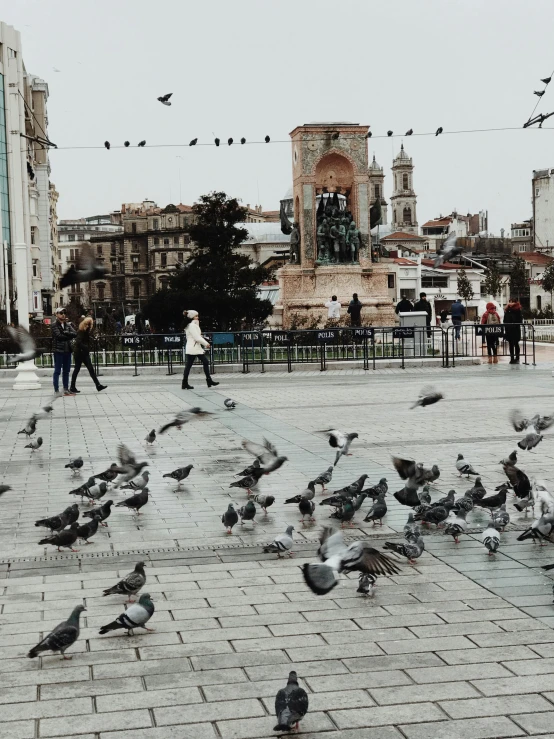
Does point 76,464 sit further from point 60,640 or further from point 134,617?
point 60,640

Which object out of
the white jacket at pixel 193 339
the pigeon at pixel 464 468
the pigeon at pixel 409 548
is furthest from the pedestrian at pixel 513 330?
the pigeon at pixel 409 548

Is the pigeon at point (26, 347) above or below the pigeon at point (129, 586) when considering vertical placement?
above

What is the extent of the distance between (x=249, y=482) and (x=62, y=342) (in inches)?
454

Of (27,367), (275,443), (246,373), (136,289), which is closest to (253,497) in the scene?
(275,443)

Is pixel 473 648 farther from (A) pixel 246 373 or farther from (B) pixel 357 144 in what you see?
(B) pixel 357 144

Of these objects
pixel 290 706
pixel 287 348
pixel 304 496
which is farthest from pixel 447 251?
pixel 290 706

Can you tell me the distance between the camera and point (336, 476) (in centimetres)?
1014

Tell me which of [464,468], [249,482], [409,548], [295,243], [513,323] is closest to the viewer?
[409,548]

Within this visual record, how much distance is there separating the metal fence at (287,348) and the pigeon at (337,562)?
20.0 meters

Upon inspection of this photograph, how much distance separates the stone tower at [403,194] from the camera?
168m

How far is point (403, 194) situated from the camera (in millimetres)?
169125

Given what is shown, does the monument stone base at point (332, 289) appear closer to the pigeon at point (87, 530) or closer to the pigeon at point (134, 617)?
the pigeon at point (87, 530)

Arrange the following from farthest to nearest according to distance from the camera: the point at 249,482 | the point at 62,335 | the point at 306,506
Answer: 1. the point at 62,335
2. the point at 249,482
3. the point at 306,506

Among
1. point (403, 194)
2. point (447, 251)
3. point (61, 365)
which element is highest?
point (403, 194)
